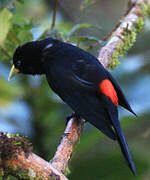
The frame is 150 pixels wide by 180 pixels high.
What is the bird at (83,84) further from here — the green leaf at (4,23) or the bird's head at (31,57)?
the green leaf at (4,23)

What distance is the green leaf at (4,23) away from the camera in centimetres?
347

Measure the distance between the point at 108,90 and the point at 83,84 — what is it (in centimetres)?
19

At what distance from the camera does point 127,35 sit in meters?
3.79

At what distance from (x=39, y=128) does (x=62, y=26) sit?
3.88 feet

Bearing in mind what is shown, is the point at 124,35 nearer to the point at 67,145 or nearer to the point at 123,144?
the point at 123,144

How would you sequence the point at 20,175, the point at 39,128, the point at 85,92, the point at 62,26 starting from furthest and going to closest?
the point at 62,26
the point at 39,128
the point at 85,92
the point at 20,175

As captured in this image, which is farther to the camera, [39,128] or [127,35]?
[39,128]

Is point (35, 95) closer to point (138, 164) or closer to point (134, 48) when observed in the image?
point (138, 164)

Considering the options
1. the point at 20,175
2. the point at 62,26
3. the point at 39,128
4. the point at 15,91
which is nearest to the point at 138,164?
the point at 39,128

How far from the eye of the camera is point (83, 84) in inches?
124

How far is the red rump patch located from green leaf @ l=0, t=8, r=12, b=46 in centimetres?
91

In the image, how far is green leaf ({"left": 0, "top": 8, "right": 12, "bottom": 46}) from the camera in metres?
3.47

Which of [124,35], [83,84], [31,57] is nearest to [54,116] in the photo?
[31,57]

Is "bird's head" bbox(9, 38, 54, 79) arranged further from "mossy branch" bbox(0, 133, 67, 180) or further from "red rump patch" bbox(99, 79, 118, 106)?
"mossy branch" bbox(0, 133, 67, 180)
